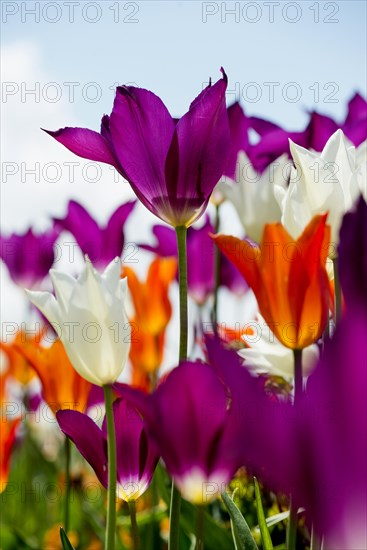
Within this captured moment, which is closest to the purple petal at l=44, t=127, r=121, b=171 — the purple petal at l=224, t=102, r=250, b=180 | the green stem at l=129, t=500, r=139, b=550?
the green stem at l=129, t=500, r=139, b=550

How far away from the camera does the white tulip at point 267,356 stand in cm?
63

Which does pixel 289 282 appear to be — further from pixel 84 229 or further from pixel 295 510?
pixel 84 229

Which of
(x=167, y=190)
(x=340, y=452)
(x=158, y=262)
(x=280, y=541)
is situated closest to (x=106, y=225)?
(x=158, y=262)

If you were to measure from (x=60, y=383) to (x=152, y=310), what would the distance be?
600 millimetres

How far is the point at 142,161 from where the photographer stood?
0.56 metres

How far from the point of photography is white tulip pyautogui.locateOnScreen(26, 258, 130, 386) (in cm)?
52

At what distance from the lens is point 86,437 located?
0.53 m

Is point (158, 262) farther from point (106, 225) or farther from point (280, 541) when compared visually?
point (280, 541)

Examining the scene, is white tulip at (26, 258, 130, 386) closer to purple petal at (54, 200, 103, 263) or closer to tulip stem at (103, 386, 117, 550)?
tulip stem at (103, 386, 117, 550)

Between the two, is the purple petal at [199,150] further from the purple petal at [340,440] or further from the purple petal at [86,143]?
the purple petal at [340,440]

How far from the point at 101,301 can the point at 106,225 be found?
0.66 metres

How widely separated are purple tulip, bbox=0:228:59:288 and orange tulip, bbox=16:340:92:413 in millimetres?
798

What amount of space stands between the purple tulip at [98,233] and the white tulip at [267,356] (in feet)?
1.73

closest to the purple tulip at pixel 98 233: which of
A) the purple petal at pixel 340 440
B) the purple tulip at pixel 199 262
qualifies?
the purple tulip at pixel 199 262
